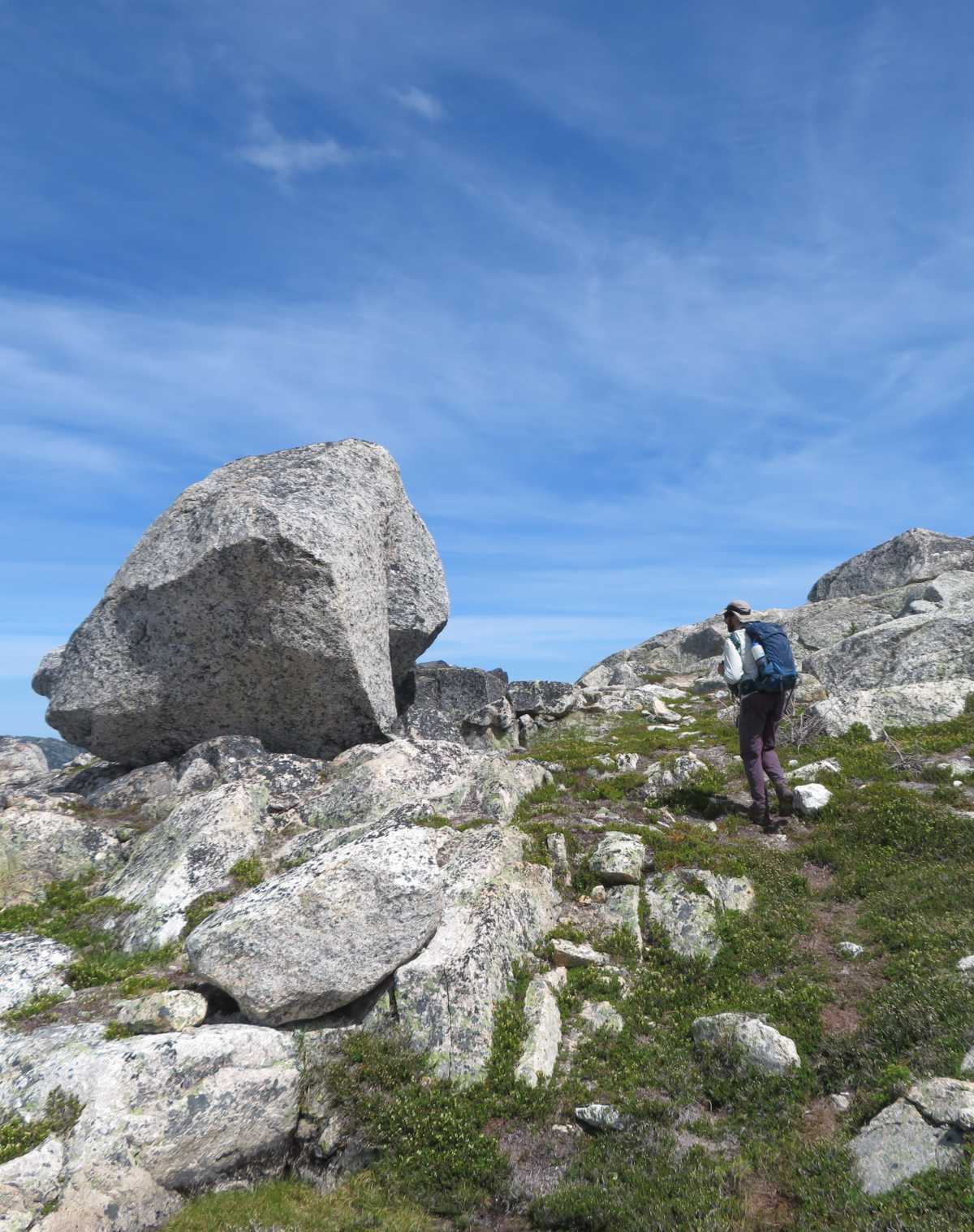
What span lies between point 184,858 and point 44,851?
4.30 metres

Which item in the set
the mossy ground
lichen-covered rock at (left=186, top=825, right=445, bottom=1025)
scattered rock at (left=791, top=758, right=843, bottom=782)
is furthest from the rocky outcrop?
scattered rock at (left=791, top=758, right=843, bottom=782)

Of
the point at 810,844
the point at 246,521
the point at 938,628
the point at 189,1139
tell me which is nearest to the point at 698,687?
the point at 938,628

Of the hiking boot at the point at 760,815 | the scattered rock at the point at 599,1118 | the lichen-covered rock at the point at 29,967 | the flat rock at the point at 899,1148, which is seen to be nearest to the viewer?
the flat rock at the point at 899,1148

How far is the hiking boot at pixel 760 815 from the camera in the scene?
17.8m

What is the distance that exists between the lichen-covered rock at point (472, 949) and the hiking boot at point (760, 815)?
5.69 m

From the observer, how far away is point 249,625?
21.5 m

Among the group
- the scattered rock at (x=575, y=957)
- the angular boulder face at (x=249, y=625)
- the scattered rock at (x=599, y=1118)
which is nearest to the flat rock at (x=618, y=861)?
the scattered rock at (x=575, y=957)

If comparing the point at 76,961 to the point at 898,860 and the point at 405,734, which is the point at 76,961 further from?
the point at 898,860

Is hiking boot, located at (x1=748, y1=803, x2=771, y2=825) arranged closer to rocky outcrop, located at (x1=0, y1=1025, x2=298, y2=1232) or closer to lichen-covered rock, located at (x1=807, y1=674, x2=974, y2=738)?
lichen-covered rock, located at (x1=807, y1=674, x2=974, y2=738)

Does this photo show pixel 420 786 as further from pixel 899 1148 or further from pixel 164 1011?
pixel 899 1148

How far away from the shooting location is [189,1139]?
9914 millimetres

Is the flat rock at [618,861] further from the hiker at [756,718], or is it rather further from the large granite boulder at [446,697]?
the large granite boulder at [446,697]

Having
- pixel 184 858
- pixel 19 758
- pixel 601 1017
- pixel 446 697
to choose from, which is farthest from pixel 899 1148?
pixel 19 758

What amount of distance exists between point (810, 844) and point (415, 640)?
14.1m
